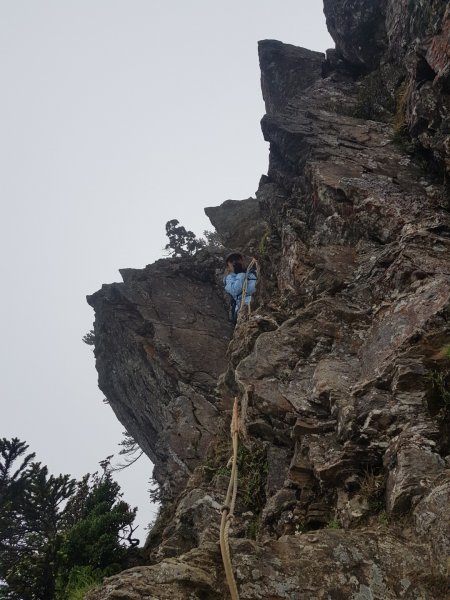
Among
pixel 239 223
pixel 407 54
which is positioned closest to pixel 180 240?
pixel 239 223

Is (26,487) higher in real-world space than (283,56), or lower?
lower

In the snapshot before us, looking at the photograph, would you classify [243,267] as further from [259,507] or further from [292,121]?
[259,507]

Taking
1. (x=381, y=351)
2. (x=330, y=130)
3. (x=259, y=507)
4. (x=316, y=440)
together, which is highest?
(x=330, y=130)

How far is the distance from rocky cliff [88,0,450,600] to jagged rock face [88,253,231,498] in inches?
2.9

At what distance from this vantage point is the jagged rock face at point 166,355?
1509 centimetres

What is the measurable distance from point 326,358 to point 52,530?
9310 mm

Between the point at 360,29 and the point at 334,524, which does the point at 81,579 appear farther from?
the point at 360,29

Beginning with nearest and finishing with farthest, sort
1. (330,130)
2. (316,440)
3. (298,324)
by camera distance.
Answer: (316,440)
(298,324)
(330,130)

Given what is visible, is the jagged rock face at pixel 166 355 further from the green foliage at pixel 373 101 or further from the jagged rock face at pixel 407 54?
the jagged rock face at pixel 407 54

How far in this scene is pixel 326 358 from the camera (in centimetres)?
898

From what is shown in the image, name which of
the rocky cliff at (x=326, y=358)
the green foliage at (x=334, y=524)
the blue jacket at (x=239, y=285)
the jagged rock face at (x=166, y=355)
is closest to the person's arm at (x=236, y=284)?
the blue jacket at (x=239, y=285)

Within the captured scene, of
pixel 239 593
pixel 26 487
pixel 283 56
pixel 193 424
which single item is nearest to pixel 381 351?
pixel 239 593

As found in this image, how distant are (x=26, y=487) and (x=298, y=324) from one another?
9.99 m

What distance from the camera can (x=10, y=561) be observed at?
12.4 metres
